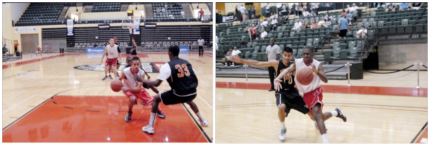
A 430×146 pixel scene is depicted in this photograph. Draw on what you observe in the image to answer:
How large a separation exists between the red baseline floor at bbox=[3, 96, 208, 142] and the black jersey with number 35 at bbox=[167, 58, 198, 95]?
532 millimetres

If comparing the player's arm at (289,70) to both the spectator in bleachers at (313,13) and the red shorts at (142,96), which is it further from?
the spectator in bleachers at (313,13)

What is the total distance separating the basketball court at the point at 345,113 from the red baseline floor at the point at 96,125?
53 cm

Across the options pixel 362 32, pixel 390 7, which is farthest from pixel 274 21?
pixel 390 7

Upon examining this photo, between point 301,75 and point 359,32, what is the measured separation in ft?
30.1

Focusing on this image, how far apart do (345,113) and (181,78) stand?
113 inches

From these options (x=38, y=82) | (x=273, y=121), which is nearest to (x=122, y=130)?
(x=273, y=121)

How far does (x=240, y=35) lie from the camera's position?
1366 centimetres

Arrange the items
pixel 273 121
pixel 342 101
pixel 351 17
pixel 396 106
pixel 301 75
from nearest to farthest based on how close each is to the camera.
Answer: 1. pixel 301 75
2. pixel 273 121
3. pixel 396 106
4. pixel 342 101
5. pixel 351 17

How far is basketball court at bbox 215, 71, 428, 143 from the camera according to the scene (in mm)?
3900

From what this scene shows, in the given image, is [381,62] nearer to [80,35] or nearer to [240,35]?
[240,35]

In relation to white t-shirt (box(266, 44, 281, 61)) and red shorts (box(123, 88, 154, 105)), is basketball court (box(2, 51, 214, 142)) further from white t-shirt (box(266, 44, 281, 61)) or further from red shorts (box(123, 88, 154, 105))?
white t-shirt (box(266, 44, 281, 61))

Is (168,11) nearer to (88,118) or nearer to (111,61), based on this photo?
(111,61)

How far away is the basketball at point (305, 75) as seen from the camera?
3.38 metres

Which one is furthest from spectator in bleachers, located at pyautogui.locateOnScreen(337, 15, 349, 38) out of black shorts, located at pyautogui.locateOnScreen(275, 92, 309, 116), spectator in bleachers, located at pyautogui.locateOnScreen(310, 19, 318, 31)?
black shorts, located at pyautogui.locateOnScreen(275, 92, 309, 116)
